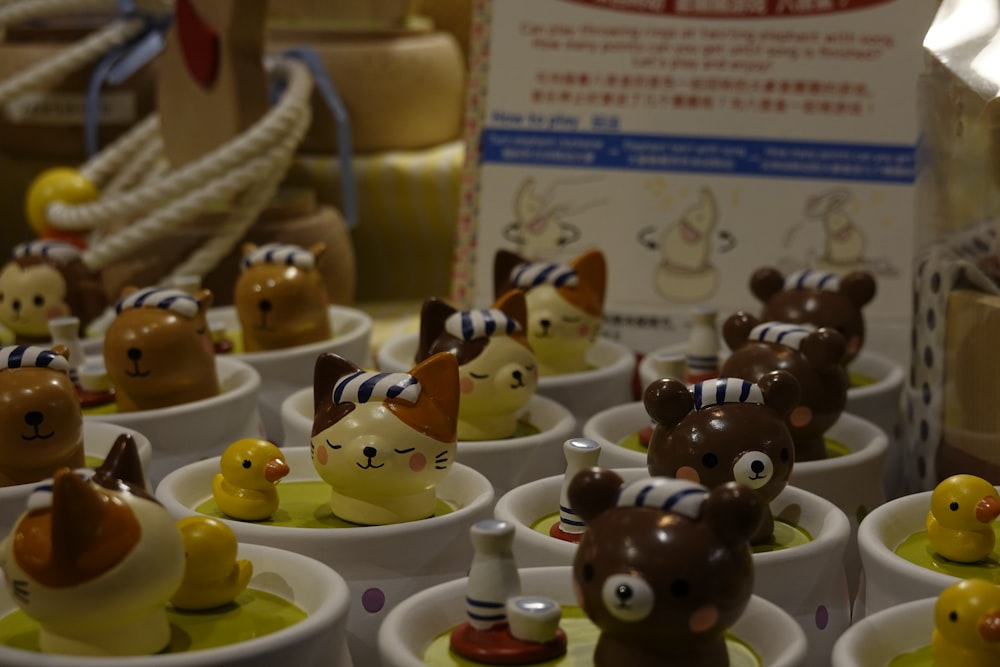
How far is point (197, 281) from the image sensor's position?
1.27 metres

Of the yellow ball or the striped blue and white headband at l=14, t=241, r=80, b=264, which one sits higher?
the yellow ball

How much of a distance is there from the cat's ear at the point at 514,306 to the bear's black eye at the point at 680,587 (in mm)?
449

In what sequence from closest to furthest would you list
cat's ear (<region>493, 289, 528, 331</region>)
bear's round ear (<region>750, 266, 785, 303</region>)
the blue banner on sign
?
cat's ear (<region>493, 289, 528, 331</region>)
bear's round ear (<region>750, 266, 785, 303</region>)
the blue banner on sign

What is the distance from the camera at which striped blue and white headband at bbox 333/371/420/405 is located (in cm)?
83

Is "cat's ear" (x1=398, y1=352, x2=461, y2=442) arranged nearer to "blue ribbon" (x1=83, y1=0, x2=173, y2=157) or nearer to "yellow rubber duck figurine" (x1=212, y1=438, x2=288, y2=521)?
"yellow rubber duck figurine" (x1=212, y1=438, x2=288, y2=521)

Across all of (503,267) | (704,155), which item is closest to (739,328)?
(503,267)

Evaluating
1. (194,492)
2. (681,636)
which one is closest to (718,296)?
(194,492)

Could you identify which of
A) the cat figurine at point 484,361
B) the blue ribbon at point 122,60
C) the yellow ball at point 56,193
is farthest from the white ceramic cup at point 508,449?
the blue ribbon at point 122,60

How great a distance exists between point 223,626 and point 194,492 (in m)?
0.21

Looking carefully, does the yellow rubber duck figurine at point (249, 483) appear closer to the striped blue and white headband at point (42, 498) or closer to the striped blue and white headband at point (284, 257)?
the striped blue and white headband at point (42, 498)

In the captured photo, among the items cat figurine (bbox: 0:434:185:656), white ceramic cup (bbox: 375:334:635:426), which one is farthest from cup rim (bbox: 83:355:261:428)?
cat figurine (bbox: 0:434:185:656)

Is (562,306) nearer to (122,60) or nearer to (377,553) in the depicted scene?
(377,553)

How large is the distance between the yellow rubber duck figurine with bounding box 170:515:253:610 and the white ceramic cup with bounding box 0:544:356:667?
0.03 metres

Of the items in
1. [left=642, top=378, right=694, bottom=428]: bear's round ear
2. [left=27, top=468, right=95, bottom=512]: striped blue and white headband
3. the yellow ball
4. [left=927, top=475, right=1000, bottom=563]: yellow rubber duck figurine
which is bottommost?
[left=927, top=475, right=1000, bottom=563]: yellow rubber duck figurine
